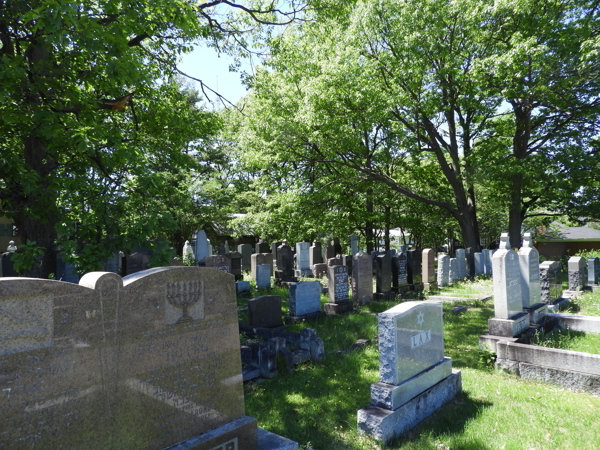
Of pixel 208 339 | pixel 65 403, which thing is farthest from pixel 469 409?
pixel 65 403

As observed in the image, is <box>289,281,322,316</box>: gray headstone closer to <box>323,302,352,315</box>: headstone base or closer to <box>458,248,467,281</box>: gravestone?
<box>323,302,352,315</box>: headstone base

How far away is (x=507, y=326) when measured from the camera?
6.82m

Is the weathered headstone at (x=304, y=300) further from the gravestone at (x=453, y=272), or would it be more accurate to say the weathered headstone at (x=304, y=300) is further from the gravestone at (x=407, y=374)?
the gravestone at (x=453, y=272)

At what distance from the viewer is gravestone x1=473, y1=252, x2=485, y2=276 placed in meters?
17.8

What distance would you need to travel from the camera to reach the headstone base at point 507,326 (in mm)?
6805

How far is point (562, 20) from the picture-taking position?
16.4 m

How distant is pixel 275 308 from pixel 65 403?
245 inches

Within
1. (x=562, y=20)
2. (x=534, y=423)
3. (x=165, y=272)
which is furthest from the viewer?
(x=562, y=20)

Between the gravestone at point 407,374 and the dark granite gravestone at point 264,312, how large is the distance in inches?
163

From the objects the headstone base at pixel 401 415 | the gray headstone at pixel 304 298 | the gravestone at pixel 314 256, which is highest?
the gravestone at pixel 314 256

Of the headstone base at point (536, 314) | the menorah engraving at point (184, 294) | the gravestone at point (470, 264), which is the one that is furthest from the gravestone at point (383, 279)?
the menorah engraving at point (184, 294)


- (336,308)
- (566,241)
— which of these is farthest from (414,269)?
(566,241)

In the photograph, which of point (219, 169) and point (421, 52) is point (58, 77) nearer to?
point (421, 52)

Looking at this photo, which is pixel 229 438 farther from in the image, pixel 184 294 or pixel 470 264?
pixel 470 264
